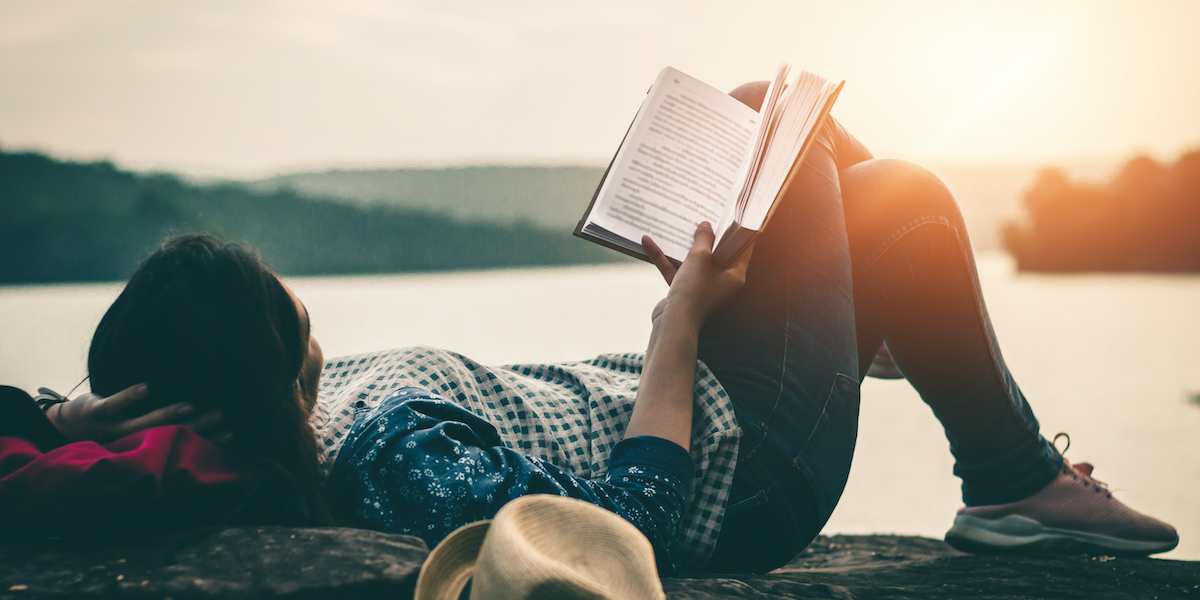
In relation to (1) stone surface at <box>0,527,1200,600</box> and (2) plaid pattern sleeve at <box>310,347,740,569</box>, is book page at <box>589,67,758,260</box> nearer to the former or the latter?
(2) plaid pattern sleeve at <box>310,347,740,569</box>

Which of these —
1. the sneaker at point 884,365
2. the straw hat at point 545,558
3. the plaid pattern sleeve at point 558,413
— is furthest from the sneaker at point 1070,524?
the straw hat at point 545,558

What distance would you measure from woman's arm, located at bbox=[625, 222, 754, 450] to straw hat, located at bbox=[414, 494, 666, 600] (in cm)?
21

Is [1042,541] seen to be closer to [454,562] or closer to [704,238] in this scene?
[704,238]

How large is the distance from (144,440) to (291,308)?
150 millimetres

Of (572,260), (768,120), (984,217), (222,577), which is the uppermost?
(984,217)

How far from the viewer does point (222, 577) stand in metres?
0.44

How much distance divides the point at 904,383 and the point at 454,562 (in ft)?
8.97

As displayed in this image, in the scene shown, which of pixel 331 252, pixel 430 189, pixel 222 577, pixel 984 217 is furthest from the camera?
pixel 430 189

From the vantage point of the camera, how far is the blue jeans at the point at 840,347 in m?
0.70

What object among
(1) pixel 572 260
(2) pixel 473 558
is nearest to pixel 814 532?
(2) pixel 473 558

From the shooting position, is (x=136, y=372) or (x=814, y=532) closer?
(x=136, y=372)

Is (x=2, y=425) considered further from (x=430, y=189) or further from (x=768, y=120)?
(x=430, y=189)

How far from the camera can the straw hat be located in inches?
13.4

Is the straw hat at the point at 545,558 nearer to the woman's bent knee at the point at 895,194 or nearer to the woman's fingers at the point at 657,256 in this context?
the woman's fingers at the point at 657,256
